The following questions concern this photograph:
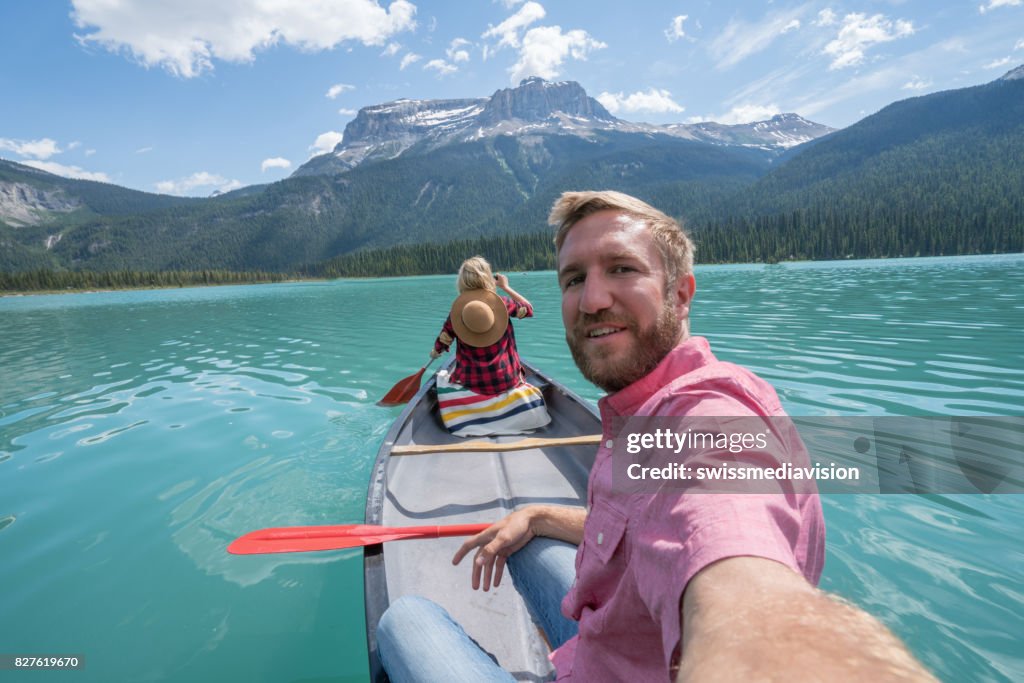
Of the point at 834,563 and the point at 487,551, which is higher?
the point at 487,551

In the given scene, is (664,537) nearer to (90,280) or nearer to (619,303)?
(619,303)

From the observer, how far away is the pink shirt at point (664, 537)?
109 cm

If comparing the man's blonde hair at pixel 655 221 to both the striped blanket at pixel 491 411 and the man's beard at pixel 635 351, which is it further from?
the striped blanket at pixel 491 411

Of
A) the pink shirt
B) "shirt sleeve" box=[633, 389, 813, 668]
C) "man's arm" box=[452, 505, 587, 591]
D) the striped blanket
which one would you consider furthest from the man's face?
the striped blanket

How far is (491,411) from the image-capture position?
6879 millimetres

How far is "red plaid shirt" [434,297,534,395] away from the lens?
22.4ft

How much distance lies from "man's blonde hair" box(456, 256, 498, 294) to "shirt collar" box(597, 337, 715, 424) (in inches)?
201

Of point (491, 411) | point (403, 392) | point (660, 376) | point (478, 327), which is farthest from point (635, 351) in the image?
point (403, 392)

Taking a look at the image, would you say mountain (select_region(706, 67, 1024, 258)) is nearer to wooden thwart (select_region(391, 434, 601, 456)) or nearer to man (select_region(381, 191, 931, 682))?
wooden thwart (select_region(391, 434, 601, 456))

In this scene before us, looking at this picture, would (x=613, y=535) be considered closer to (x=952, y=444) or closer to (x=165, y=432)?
(x=952, y=444)

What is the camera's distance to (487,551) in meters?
2.68

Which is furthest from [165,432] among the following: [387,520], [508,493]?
[508,493]

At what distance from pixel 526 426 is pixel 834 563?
154 inches

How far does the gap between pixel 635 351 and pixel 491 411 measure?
17.3ft
